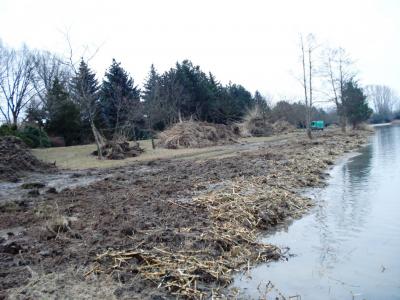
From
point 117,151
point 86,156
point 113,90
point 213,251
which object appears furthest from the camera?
point 113,90

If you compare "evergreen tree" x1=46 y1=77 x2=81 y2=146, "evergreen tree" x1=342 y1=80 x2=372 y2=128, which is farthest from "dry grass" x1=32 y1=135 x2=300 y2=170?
"evergreen tree" x1=342 y1=80 x2=372 y2=128

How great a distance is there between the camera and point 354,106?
215 ft

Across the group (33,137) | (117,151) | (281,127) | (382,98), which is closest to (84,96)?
(117,151)

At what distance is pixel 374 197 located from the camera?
40.1 feet

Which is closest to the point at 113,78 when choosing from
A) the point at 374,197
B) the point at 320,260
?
the point at 374,197

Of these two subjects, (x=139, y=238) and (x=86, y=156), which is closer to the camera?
(x=139, y=238)

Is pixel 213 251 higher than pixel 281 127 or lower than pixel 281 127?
lower

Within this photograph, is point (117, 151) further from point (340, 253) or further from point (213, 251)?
point (340, 253)

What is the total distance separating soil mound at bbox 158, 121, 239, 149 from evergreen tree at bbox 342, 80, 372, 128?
29.5 meters

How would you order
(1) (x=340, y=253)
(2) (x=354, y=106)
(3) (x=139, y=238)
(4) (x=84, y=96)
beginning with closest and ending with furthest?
(1) (x=340, y=253), (3) (x=139, y=238), (4) (x=84, y=96), (2) (x=354, y=106)

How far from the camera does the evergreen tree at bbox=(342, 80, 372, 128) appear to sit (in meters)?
65.1

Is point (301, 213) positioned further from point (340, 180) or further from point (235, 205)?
point (340, 180)

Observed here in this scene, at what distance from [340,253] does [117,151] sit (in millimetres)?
24240

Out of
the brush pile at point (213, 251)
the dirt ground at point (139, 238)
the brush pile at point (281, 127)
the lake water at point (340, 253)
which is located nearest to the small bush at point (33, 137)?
the dirt ground at point (139, 238)
